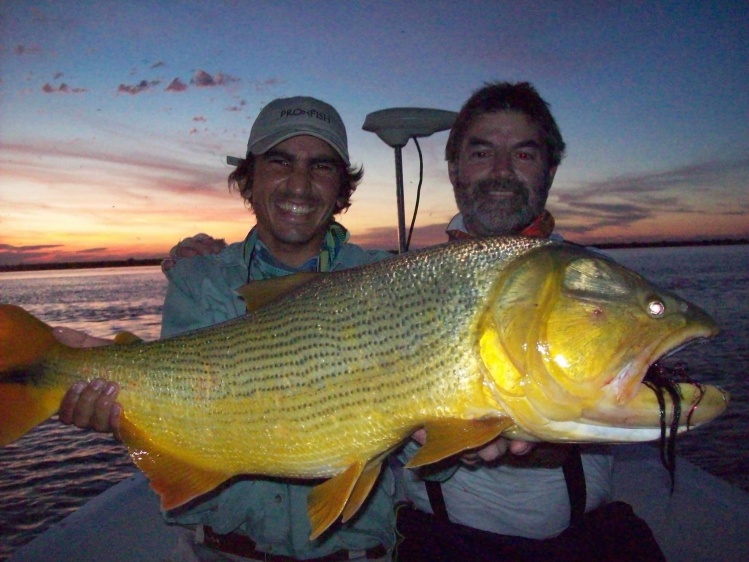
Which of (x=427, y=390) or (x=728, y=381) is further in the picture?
(x=728, y=381)

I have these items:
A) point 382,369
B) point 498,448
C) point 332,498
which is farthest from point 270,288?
point 498,448

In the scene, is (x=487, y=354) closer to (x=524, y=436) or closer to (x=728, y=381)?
(x=524, y=436)

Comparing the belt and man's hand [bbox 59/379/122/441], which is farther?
the belt

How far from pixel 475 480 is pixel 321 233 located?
2194mm

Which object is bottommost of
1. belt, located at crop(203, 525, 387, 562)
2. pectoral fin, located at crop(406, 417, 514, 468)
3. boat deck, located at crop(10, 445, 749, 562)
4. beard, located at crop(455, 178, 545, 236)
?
boat deck, located at crop(10, 445, 749, 562)

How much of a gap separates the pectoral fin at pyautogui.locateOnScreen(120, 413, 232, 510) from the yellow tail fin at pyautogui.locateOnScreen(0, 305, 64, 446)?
569mm

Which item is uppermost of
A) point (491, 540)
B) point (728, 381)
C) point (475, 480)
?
point (475, 480)

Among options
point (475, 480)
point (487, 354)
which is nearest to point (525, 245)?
point (487, 354)

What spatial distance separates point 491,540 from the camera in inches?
129

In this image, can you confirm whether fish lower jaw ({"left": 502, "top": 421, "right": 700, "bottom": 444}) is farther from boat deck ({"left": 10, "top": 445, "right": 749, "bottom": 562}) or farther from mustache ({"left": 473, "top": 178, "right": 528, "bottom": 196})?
boat deck ({"left": 10, "top": 445, "right": 749, "bottom": 562})

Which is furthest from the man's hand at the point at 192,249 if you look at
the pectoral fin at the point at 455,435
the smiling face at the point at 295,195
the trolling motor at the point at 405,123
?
the trolling motor at the point at 405,123

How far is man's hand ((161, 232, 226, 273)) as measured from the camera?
3.95 meters

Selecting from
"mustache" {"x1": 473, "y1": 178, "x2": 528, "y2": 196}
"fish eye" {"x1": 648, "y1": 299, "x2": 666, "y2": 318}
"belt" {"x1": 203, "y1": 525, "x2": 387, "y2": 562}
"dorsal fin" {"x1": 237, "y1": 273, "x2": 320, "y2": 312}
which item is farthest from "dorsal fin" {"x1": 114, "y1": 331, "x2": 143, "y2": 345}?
"mustache" {"x1": 473, "y1": 178, "x2": 528, "y2": 196}

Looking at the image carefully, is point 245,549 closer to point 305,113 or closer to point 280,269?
point 280,269
